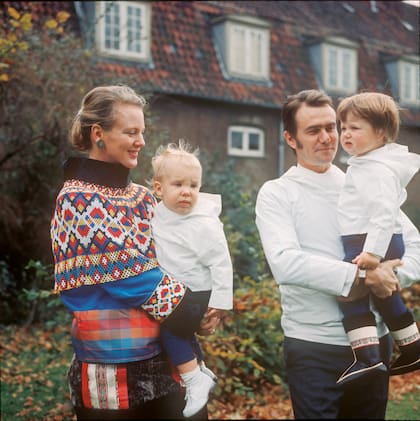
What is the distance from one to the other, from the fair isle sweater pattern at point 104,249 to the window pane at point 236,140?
1505cm

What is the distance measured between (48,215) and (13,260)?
0.94m

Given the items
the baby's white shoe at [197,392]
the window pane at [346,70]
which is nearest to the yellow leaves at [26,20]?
the baby's white shoe at [197,392]

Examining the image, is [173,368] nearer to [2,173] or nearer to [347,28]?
[2,173]

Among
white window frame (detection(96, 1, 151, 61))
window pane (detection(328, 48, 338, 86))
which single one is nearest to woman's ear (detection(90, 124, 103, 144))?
white window frame (detection(96, 1, 151, 61))

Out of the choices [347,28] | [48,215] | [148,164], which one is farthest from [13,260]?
[347,28]

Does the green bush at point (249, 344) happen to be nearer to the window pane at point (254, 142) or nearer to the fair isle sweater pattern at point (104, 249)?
the fair isle sweater pattern at point (104, 249)

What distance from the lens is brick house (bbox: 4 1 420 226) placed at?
1555 centimetres

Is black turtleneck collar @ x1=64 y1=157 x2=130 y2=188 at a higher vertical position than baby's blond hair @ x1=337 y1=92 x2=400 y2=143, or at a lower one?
lower

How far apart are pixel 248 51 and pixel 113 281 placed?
1612cm

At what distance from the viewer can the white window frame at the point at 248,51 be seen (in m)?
17.5

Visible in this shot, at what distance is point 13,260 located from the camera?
31.3 ft

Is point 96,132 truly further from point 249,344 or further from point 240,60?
point 240,60

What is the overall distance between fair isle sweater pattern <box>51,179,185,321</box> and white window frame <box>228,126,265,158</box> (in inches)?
585

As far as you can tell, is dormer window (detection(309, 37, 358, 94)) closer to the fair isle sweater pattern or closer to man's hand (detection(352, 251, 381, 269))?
man's hand (detection(352, 251, 381, 269))
